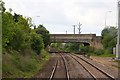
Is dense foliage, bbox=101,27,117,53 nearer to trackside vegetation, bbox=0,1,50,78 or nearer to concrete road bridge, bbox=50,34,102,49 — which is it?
concrete road bridge, bbox=50,34,102,49

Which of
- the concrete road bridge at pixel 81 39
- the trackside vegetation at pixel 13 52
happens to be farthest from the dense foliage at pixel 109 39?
the trackside vegetation at pixel 13 52

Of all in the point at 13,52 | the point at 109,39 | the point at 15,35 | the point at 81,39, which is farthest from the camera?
the point at 81,39

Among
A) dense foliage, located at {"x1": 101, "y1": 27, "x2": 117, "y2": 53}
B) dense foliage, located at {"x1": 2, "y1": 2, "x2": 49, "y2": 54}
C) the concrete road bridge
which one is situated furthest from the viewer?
the concrete road bridge

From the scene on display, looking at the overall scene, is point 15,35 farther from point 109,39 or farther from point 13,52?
point 109,39

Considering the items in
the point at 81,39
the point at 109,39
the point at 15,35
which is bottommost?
the point at 15,35

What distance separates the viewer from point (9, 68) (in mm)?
29734

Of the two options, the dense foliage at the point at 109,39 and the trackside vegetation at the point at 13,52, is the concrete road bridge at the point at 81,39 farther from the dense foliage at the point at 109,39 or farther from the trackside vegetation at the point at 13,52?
the trackside vegetation at the point at 13,52

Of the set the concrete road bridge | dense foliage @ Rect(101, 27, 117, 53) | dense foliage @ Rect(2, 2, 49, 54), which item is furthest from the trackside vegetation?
the concrete road bridge

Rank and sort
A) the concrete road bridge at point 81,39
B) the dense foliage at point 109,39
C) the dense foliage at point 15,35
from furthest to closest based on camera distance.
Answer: the concrete road bridge at point 81,39, the dense foliage at point 109,39, the dense foliage at point 15,35

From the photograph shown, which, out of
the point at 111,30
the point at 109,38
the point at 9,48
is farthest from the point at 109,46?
the point at 9,48

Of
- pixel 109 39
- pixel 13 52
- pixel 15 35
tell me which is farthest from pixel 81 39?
pixel 15 35

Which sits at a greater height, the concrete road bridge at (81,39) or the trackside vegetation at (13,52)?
the concrete road bridge at (81,39)

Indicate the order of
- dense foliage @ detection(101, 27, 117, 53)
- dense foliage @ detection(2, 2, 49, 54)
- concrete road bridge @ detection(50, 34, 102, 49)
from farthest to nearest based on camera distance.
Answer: concrete road bridge @ detection(50, 34, 102, 49)
dense foliage @ detection(101, 27, 117, 53)
dense foliage @ detection(2, 2, 49, 54)

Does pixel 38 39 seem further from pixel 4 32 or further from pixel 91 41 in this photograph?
pixel 91 41
